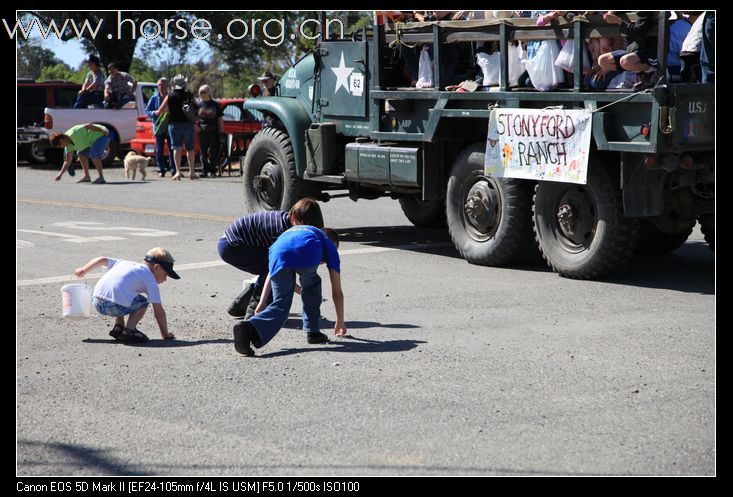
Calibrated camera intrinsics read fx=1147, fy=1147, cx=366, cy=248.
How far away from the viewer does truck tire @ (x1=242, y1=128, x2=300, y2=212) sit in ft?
44.9

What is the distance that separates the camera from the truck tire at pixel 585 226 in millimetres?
9820

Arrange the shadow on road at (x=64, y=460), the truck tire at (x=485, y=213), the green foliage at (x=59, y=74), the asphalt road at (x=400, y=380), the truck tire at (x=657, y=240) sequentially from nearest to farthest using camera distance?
the shadow on road at (x=64, y=460) < the asphalt road at (x=400, y=380) < the truck tire at (x=485, y=213) < the truck tire at (x=657, y=240) < the green foliage at (x=59, y=74)

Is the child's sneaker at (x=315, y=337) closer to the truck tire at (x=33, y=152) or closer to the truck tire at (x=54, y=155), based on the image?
the truck tire at (x=54, y=155)

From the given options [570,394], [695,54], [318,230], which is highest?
[695,54]

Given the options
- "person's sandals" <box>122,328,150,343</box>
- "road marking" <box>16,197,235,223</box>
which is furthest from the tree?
"person's sandals" <box>122,328,150,343</box>

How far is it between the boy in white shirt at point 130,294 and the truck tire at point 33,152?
2039cm

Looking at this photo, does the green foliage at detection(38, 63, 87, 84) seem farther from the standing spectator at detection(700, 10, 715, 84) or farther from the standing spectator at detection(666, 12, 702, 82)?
the standing spectator at detection(700, 10, 715, 84)

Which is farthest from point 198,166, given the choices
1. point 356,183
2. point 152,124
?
point 356,183

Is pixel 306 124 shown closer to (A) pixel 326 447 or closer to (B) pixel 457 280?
(B) pixel 457 280

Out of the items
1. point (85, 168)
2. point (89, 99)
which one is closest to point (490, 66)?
point (85, 168)

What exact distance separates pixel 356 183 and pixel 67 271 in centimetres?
348

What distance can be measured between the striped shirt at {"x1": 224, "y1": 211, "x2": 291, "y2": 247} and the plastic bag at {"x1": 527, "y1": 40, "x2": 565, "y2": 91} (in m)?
3.09

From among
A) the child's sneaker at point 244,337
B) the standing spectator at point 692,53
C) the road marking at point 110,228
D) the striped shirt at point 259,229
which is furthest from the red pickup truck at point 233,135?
the child's sneaker at point 244,337
